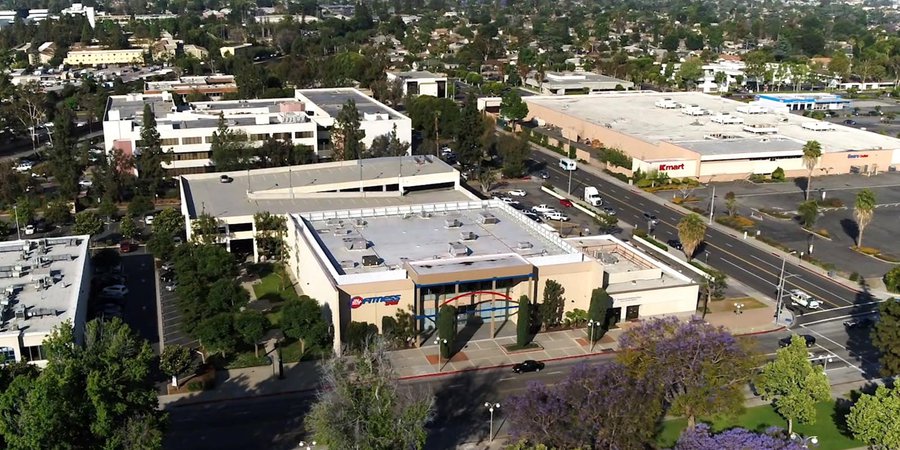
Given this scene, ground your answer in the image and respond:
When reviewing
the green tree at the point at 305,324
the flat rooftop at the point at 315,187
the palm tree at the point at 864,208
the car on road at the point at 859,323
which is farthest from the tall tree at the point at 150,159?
the palm tree at the point at 864,208

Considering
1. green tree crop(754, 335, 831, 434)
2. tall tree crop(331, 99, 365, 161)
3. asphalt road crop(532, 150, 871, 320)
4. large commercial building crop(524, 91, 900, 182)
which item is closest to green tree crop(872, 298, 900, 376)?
green tree crop(754, 335, 831, 434)

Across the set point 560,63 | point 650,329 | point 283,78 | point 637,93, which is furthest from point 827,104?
point 650,329

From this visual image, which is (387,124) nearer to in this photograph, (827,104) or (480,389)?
(480,389)

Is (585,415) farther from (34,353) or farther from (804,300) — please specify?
(804,300)

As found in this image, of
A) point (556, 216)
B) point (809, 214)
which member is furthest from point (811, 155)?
point (556, 216)

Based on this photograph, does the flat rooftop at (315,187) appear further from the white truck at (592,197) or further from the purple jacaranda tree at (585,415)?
the purple jacaranda tree at (585,415)

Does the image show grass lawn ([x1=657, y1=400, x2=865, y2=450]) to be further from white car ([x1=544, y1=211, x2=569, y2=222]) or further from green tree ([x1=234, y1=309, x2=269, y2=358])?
white car ([x1=544, y1=211, x2=569, y2=222])

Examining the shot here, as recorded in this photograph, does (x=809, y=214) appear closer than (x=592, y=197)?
Yes
